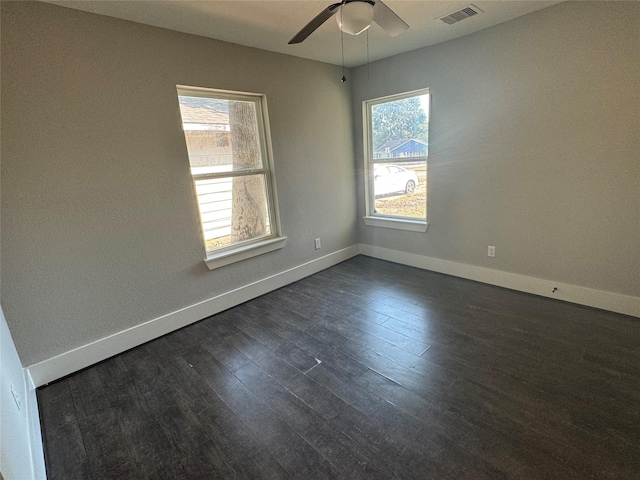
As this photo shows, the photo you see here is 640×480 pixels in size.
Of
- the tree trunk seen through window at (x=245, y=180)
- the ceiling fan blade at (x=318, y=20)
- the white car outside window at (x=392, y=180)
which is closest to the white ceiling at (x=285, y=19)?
the ceiling fan blade at (x=318, y=20)

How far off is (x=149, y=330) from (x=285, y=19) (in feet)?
9.02

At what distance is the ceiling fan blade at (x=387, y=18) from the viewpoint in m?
1.66

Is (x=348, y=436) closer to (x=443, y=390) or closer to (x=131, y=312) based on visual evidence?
(x=443, y=390)

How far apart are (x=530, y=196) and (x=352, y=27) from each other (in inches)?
89.0

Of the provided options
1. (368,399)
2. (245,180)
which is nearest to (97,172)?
(245,180)

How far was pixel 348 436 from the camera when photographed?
1616 mm

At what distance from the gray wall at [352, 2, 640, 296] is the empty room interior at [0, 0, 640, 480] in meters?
0.02

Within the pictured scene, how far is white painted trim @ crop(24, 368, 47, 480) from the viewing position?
1.43 m

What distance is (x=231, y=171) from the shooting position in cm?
304

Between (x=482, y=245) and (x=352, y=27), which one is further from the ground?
(x=352, y=27)

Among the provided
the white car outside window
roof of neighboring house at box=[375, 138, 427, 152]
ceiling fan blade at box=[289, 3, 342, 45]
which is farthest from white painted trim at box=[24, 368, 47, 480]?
roof of neighboring house at box=[375, 138, 427, 152]

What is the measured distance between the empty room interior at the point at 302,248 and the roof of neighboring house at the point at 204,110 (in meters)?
0.02

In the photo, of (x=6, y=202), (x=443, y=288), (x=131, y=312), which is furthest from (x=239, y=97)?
(x=443, y=288)

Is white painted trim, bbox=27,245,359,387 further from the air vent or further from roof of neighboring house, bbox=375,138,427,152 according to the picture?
the air vent
